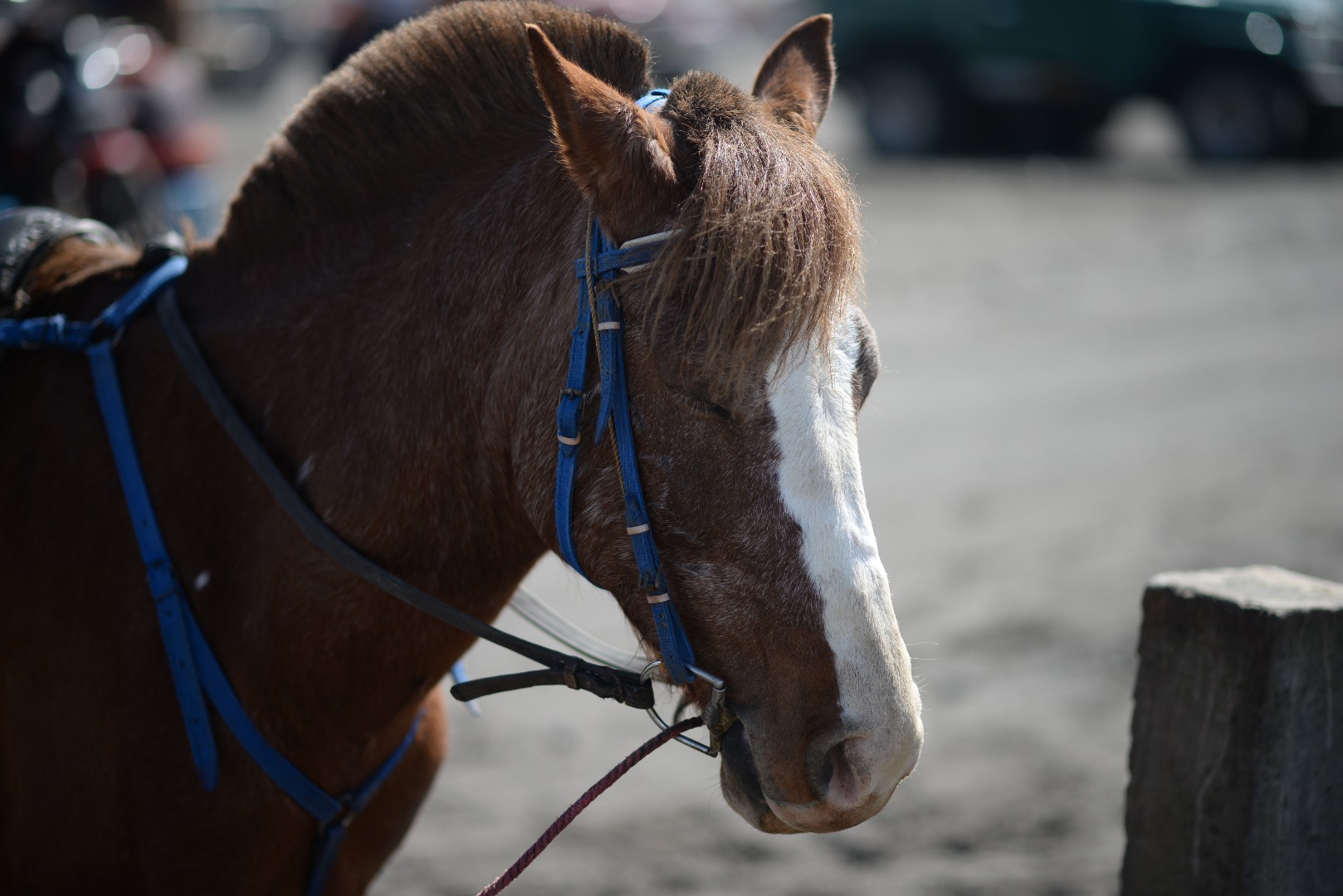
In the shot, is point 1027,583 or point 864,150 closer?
point 1027,583

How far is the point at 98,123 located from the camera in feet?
16.3

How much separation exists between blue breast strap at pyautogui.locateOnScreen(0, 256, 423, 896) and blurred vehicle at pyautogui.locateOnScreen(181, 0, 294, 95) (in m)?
15.6

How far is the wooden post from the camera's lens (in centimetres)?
215

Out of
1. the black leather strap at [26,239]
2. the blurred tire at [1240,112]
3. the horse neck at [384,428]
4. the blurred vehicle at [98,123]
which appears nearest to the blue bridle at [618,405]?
the horse neck at [384,428]

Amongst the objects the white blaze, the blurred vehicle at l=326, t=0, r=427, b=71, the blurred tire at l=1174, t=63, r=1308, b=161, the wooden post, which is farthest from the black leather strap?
the blurred tire at l=1174, t=63, r=1308, b=161

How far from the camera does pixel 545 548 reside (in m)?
1.98

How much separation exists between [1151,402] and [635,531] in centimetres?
609

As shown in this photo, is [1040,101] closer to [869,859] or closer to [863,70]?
[863,70]

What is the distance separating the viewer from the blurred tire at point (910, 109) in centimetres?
1258

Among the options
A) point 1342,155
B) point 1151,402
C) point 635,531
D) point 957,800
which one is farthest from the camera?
point 1342,155

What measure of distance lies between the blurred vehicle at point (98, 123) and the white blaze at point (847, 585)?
2.88 m

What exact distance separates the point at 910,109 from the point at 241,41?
10.9 meters

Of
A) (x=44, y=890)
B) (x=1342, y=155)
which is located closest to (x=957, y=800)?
(x=44, y=890)

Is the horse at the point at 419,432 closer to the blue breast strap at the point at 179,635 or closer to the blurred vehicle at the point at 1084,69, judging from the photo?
the blue breast strap at the point at 179,635
